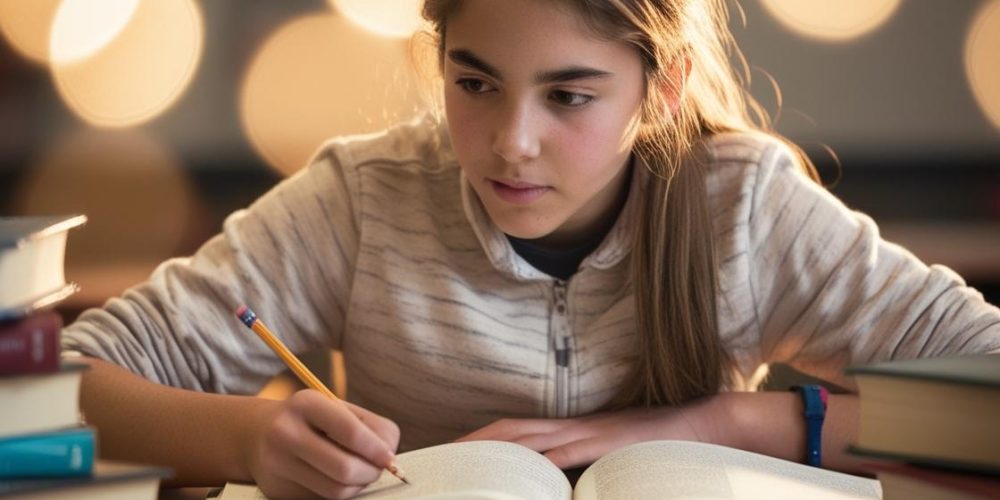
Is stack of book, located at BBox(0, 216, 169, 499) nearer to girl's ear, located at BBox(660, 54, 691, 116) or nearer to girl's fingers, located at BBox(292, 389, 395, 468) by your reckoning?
girl's fingers, located at BBox(292, 389, 395, 468)

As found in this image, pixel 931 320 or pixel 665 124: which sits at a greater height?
pixel 665 124

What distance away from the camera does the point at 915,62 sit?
2.26 m

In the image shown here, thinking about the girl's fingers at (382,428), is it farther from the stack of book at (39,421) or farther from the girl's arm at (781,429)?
the girl's arm at (781,429)

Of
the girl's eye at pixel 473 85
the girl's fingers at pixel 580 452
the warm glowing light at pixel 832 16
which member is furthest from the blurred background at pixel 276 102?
the girl's fingers at pixel 580 452

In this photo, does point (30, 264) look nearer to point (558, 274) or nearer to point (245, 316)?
point (245, 316)

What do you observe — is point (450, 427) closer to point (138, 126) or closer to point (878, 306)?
point (878, 306)

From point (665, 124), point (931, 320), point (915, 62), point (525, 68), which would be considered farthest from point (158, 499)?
point (915, 62)

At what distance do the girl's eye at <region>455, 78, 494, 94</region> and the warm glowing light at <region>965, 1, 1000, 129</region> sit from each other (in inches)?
58.1

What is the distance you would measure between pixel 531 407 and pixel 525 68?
0.32 meters

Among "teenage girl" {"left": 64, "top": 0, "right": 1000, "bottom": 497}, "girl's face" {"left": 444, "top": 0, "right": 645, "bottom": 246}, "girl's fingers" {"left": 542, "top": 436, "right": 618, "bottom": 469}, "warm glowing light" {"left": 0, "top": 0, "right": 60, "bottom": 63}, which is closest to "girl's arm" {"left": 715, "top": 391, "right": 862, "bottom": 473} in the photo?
"teenage girl" {"left": 64, "top": 0, "right": 1000, "bottom": 497}

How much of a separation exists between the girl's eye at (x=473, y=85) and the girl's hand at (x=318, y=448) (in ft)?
0.98

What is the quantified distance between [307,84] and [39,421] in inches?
63.9

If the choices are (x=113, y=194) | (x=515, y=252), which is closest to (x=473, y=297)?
(x=515, y=252)

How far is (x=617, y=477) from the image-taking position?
0.85m
